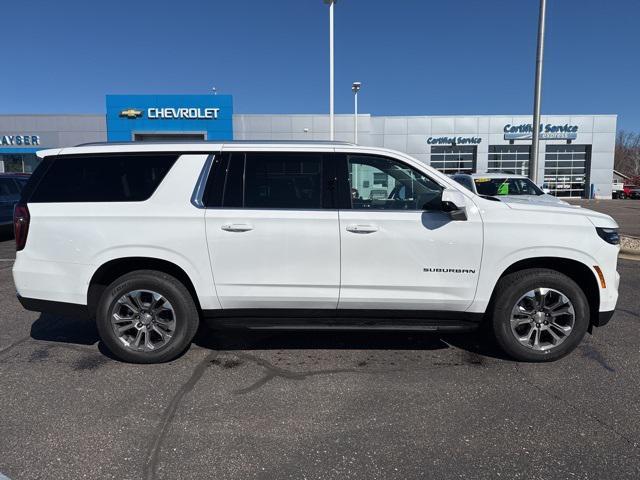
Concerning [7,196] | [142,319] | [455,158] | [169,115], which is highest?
[169,115]

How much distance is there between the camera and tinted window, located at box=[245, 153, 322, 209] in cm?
381

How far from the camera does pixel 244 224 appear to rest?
12.2 ft

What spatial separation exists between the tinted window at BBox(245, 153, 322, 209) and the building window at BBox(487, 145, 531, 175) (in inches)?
1348

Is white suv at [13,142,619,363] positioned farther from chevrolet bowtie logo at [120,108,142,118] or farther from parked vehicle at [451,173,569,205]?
chevrolet bowtie logo at [120,108,142,118]

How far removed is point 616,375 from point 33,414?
4539mm

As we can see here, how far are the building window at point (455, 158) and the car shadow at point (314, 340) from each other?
105 feet

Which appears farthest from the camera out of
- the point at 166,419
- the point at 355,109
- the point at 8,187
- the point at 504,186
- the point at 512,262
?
the point at 355,109

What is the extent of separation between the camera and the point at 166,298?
12.6ft

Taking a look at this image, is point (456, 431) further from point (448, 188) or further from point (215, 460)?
point (448, 188)

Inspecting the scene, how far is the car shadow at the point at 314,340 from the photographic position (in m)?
4.35

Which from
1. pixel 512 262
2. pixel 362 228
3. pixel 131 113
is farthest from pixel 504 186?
pixel 131 113

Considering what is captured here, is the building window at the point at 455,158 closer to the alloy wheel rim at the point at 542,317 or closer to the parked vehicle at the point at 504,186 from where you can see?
the parked vehicle at the point at 504,186

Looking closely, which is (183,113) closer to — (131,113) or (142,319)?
(131,113)

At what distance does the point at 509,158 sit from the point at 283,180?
36012 mm
